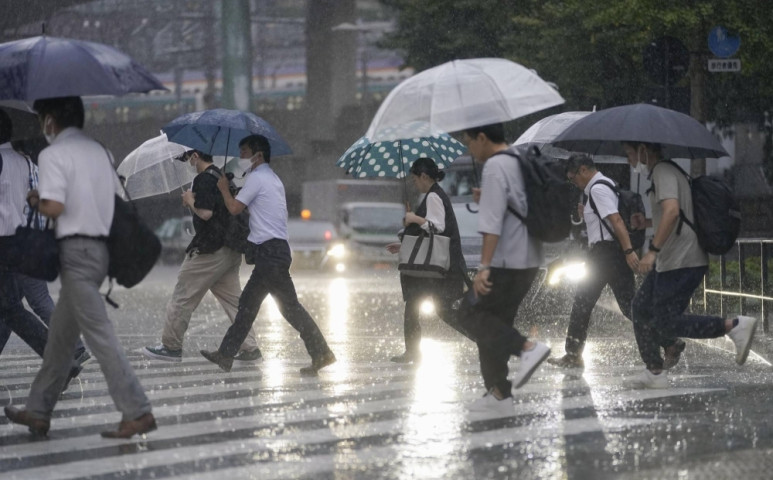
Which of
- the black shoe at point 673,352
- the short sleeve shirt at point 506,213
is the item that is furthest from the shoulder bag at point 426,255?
the short sleeve shirt at point 506,213

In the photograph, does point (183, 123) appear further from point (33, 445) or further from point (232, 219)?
point (33, 445)

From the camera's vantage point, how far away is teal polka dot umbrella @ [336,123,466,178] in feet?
37.6

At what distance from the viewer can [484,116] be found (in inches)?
310

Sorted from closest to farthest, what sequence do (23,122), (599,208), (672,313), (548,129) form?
(672,313), (23,122), (599,208), (548,129)

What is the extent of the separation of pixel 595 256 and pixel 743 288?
4.02 metres

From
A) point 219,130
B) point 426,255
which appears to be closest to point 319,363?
point 426,255

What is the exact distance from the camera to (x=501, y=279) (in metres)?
7.71

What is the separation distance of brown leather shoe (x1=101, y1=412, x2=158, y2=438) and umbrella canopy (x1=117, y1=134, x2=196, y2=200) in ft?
16.6

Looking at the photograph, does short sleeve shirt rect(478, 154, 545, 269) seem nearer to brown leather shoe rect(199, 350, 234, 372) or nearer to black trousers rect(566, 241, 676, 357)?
black trousers rect(566, 241, 676, 357)

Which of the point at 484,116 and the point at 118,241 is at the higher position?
the point at 484,116

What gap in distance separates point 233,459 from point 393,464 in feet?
2.50

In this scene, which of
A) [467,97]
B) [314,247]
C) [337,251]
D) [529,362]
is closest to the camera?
[529,362]

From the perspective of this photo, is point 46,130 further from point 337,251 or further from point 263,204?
point 337,251

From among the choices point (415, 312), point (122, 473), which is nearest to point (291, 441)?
point (122, 473)
